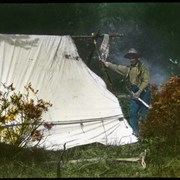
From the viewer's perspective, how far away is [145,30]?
730 inches

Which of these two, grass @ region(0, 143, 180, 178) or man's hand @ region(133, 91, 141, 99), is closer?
grass @ region(0, 143, 180, 178)

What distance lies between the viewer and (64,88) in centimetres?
823

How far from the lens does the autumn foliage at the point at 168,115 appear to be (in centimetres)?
713

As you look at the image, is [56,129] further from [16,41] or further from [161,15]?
[161,15]

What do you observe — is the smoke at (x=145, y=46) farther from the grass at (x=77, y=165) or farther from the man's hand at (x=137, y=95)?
the grass at (x=77, y=165)

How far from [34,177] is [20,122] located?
46.4 inches

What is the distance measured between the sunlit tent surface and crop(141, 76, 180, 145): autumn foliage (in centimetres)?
89

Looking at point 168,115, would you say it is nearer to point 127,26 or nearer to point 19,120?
point 19,120

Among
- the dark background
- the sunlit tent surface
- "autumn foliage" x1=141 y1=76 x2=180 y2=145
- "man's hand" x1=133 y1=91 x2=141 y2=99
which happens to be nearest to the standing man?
"man's hand" x1=133 y1=91 x2=141 y2=99

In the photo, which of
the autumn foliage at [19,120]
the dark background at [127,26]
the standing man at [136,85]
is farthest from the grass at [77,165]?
the dark background at [127,26]

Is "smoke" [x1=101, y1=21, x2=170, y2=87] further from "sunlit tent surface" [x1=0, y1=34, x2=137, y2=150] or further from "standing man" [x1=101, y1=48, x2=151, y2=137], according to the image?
"sunlit tent surface" [x1=0, y1=34, x2=137, y2=150]

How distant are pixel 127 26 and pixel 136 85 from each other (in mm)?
9452

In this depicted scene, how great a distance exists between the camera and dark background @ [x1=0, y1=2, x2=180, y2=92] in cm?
1530

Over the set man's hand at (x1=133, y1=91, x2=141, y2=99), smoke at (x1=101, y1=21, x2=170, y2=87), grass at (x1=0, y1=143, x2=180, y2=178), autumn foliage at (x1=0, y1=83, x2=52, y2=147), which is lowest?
grass at (x1=0, y1=143, x2=180, y2=178)
